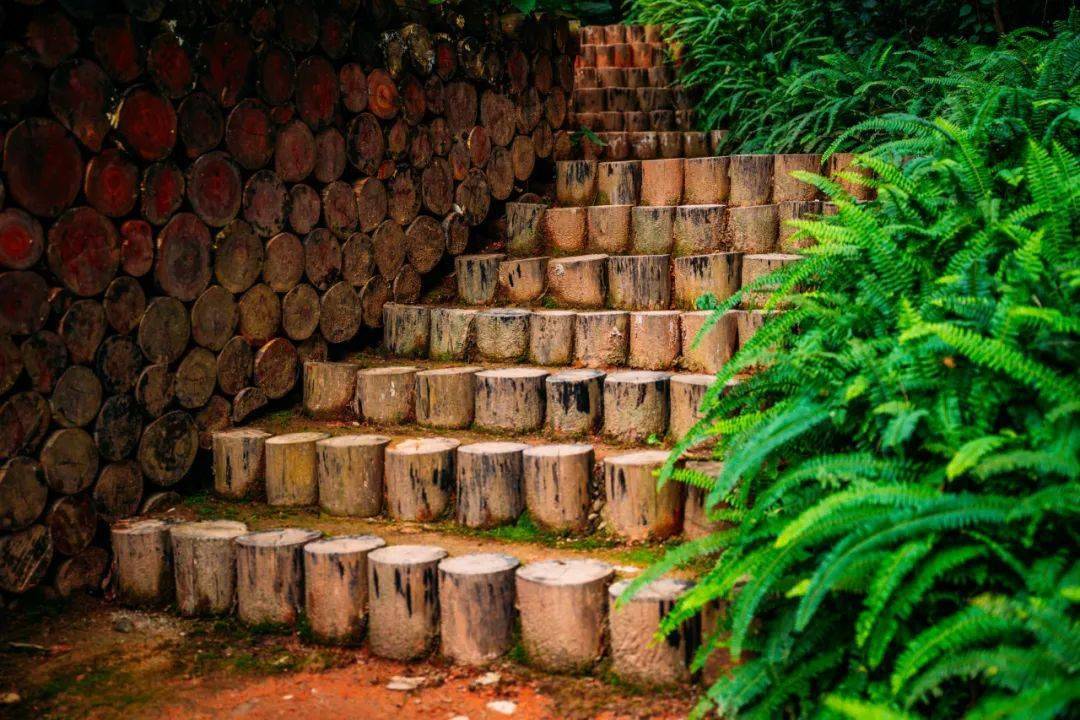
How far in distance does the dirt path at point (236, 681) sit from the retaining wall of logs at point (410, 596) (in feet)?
0.20

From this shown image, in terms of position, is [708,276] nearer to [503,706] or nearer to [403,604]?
[403,604]

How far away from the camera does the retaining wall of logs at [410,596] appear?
2.48m

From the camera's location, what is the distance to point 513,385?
3439mm

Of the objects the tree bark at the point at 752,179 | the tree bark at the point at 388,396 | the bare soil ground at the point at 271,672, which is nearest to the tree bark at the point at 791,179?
the tree bark at the point at 752,179

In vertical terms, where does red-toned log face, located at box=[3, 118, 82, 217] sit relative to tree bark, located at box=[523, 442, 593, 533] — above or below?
above

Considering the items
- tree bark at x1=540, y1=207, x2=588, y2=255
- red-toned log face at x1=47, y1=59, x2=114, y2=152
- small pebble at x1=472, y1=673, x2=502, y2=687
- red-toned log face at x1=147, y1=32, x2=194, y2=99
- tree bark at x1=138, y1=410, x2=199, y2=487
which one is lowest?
small pebble at x1=472, y1=673, x2=502, y2=687

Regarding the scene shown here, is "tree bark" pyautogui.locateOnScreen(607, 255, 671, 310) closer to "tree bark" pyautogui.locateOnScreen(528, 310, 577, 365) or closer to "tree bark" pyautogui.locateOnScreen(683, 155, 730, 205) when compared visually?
"tree bark" pyautogui.locateOnScreen(528, 310, 577, 365)

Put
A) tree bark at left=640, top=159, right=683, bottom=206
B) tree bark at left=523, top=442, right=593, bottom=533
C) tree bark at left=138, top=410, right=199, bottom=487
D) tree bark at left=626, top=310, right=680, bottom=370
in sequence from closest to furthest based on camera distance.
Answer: tree bark at left=523, top=442, right=593, bottom=533
tree bark at left=138, top=410, right=199, bottom=487
tree bark at left=626, top=310, right=680, bottom=370
tree bark at left=640, top=159, right=683, bottom=206

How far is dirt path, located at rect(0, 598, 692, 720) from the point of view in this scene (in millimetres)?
2441

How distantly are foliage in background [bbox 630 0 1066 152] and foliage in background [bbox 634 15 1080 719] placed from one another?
2.22 m

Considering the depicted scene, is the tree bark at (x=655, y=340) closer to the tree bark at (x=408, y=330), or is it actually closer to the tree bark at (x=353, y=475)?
the tree bark at (x=408, y=330)

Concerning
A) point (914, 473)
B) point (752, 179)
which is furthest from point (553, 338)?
point (914, 473)

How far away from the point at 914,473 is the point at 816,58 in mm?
4297

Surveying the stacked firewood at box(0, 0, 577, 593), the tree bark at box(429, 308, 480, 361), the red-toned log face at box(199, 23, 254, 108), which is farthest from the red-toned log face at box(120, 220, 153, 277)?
the tree bark at box(429, 308, 480, 361)
